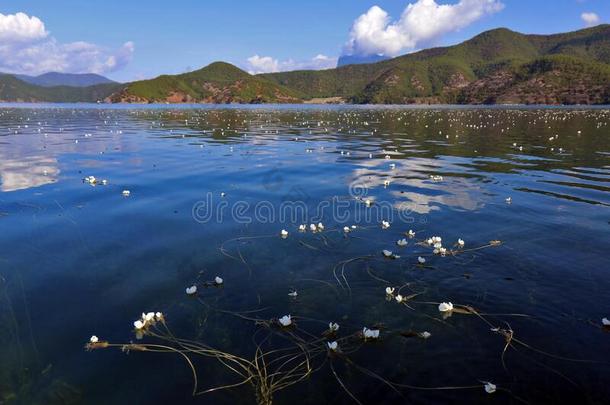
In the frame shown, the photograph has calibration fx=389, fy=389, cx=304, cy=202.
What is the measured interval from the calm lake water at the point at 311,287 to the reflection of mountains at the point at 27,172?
0.83 ft

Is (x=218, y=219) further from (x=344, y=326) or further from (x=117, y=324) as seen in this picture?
(x=344, y=326)

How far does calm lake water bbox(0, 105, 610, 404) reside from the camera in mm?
5793

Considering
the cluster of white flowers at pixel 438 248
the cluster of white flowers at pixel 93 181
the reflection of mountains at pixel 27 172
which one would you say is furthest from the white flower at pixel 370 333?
the reflection of mountains at pixel 27 172

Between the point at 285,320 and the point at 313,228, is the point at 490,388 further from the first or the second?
the point at 313,228

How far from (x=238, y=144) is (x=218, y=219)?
22057mm

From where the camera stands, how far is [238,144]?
114 ft

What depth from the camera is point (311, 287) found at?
862 cm

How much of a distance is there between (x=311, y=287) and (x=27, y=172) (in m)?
19.7

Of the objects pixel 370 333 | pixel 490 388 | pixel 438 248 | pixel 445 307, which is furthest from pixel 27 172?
pixel 490 388

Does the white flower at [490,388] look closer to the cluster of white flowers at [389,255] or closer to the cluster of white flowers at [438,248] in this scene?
the cluster of white flowers at [389,255]

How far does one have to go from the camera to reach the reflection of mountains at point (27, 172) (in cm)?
1805

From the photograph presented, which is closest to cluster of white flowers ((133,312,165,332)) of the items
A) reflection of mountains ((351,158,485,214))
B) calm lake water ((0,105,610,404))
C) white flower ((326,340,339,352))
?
calm lake water ((0,105,610,404))

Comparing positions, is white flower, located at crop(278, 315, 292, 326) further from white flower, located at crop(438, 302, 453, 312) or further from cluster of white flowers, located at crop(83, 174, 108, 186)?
cluster of white flowers, located at crop(83, 174, 108, 186)

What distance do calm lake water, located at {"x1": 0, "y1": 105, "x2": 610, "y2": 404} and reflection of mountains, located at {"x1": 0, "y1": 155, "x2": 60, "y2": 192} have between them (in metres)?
0.25
